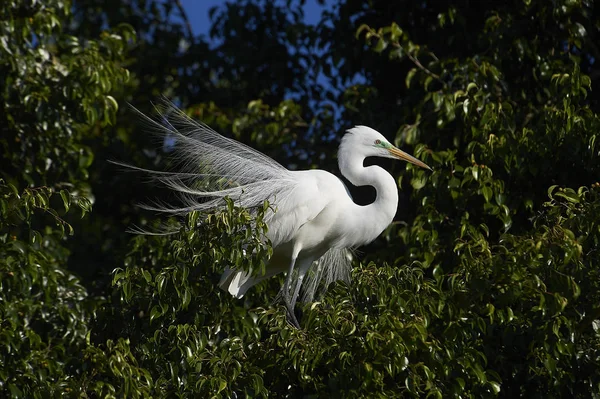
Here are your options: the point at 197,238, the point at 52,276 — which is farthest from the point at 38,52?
the point at 197,238

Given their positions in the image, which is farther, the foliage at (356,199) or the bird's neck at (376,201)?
the bird's neck at (376,201)

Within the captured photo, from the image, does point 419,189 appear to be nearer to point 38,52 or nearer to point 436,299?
point 436,299

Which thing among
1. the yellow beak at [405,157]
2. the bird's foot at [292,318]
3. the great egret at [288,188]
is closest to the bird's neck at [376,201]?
the great egret at [288,188]

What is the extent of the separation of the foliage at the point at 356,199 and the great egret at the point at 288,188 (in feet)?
0.59

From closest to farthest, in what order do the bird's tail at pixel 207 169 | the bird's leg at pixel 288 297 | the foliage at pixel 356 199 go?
the foliage at pixel 356 199
the bird's tail at pixel 207 169
the bird's leg at pixel 288 297

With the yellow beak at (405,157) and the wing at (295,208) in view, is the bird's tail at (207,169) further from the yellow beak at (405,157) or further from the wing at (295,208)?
the yellow beak at (405,157)

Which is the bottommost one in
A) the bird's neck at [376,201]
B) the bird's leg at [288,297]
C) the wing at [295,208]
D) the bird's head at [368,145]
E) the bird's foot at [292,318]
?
the bird's foot at [292,318]

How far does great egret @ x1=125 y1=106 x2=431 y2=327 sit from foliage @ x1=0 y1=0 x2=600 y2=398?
18 cm

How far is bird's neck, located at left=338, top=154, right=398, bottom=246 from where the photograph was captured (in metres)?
4.87

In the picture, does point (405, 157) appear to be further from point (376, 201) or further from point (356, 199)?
A: point (356, 199)

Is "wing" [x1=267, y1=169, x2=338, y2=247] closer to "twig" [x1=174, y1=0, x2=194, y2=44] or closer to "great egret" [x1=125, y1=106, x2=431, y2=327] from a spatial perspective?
"great egret" [x1=125, y1=106, x2=431, y2=327]

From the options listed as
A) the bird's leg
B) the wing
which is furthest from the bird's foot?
the wing

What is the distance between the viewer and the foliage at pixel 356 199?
355 cm

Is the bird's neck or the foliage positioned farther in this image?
the bird's neck
